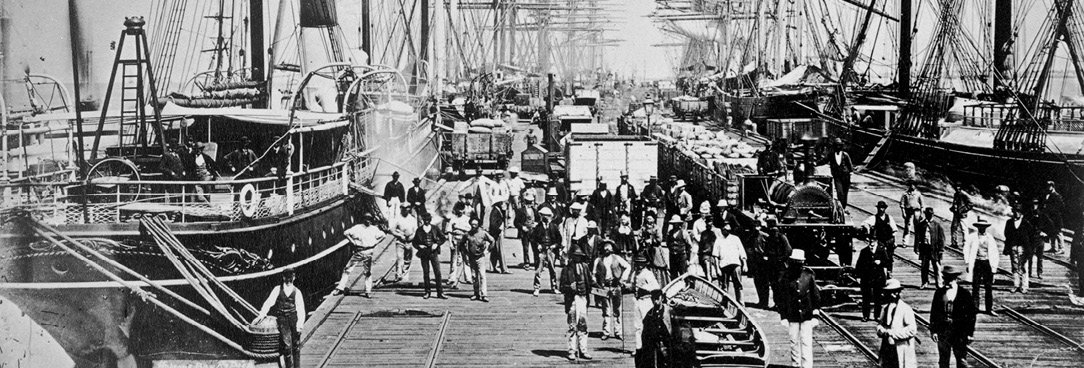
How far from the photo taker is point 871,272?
49.7 feet

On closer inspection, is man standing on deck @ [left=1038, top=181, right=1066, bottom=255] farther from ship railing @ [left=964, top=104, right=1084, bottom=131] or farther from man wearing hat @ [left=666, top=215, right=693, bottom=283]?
ship railing @ [left=964, top=104, right=1084, bottom=131]

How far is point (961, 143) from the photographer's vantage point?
109 feet

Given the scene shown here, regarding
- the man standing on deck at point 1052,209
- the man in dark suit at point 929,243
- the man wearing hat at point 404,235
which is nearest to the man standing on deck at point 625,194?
the man wearing hat at point 404,235

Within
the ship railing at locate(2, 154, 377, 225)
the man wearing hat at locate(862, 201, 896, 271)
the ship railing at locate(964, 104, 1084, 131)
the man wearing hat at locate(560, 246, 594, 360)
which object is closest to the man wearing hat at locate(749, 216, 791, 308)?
the man wearing hat at locate(862, 201, 896, 271)

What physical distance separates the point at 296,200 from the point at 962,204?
50.7ft

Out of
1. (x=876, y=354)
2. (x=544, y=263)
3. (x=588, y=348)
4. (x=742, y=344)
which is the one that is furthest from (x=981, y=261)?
(x=544, y=263)

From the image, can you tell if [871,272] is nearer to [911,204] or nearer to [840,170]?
[911,204]

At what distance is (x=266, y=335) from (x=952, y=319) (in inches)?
384

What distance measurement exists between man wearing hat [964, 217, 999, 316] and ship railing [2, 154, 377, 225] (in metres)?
13.1

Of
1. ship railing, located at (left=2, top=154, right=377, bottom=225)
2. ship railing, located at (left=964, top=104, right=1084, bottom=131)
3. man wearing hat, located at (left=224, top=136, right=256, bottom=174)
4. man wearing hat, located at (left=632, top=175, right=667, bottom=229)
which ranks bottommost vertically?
man wearing hat, located at (left=632, top=175, right=667, bottom=229)

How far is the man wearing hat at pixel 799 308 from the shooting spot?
489 inches

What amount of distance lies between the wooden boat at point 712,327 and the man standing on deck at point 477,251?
13.8 feet

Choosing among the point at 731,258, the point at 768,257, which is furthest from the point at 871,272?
the point at 731,258

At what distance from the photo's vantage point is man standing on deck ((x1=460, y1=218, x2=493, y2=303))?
55.3 ft
